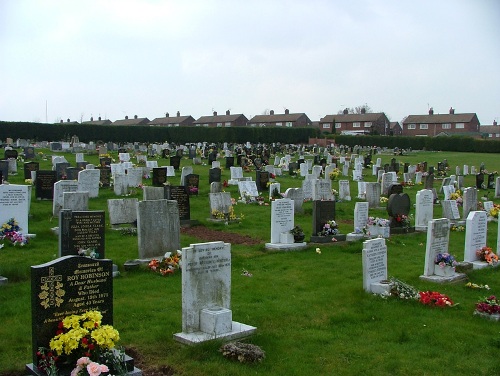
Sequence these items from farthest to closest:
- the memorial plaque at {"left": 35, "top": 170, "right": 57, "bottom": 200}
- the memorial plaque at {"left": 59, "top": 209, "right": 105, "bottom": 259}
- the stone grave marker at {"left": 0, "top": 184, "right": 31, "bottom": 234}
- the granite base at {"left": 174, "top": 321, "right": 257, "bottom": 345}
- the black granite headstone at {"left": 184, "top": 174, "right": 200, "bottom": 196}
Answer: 1. the black granite headstone at {"left": 184, "top": 174, "right": 200, "bottom": 196}
2. the memorial plaque at {"left": 35, "top": 170, "right": 57, "bottom": 200}
3. the stone grave marker at {"left": 0, "top": 184, "right": 31, "bottom": 234}
4. the memorial plaque at {"left": 59, "top": 209, "right": 105, "bottom": 259}
5. the granite base at {"left": 174, "top": 321, "right": 257, "bottom": 345}

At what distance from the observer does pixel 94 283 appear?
694cm

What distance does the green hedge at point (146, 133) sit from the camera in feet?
193

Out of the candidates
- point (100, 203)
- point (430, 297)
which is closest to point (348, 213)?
point (100, 203)

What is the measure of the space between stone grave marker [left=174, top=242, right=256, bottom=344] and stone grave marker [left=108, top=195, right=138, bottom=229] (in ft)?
27.2

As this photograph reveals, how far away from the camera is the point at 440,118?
385 ft

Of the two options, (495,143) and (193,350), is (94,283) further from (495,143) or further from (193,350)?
(495,143)

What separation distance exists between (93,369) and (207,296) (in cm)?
288

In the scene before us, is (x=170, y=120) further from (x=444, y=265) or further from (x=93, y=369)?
(x=93, y=369)

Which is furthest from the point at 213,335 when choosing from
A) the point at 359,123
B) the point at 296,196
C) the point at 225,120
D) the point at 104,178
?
the point at 359,123

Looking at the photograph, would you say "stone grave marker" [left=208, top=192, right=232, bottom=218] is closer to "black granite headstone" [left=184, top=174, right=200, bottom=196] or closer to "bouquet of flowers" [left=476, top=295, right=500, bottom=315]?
"black granite headstone" [left=184, top=174, right=200, bottom=196]

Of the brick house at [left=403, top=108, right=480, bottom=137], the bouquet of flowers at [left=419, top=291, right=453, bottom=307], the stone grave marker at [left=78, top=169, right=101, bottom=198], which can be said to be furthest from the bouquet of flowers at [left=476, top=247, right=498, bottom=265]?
the brick house at [left=403, top=108, right=480, bottom=137]

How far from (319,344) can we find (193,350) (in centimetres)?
185

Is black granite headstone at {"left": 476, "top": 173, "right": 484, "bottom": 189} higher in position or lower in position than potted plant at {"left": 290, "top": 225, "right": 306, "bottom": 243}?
higher

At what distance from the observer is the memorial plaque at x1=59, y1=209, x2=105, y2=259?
11398mm
